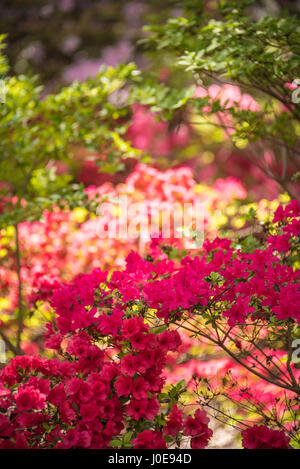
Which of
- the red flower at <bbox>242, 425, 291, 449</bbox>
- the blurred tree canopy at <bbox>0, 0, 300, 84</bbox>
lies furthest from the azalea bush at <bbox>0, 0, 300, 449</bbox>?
the blurred tree canopy at <bbox>0, 0, 300, 84</bbox>

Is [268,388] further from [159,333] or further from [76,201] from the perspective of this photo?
[76,201]

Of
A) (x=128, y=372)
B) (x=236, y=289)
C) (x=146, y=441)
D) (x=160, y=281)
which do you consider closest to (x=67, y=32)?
(x=160, y=281)

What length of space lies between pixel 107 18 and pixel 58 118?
4.85 meters

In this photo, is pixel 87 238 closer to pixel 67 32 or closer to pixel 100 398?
pixel 100 398

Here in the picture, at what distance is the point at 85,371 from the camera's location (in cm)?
142

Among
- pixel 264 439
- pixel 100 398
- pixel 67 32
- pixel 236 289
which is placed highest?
pixel 67 32

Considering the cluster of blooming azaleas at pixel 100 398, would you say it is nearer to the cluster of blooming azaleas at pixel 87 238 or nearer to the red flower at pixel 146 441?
the red flower at pixel 146 441

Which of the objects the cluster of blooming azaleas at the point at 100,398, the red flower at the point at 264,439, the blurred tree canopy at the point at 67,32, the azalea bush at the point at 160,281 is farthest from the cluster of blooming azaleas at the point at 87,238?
the blurred tree canopy at the point at 67,32

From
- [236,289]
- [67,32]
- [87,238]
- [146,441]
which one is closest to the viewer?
[146,441]

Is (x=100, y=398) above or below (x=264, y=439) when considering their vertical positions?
above

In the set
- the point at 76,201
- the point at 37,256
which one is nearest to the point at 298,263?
the point at 76,201

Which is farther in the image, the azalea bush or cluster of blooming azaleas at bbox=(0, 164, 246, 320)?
cluster of blooming azaleas at bbox=(0, 164, 246, 320)

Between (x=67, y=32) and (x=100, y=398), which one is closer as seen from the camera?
(x=100, y=398)

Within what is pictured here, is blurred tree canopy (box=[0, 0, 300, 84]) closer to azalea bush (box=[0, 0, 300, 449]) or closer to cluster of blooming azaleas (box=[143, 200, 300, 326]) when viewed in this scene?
azalea bush (box=[0, 0, 300, 449])
